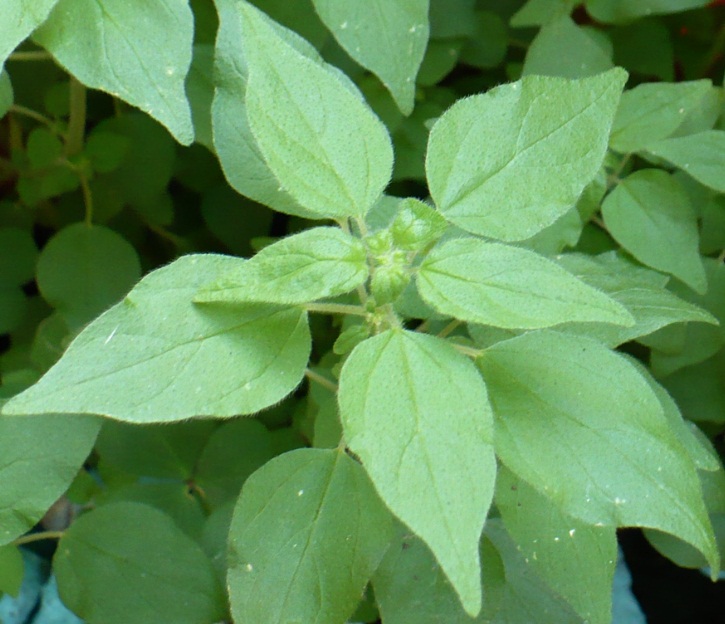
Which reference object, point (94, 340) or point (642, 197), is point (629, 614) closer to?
point (642, 197)

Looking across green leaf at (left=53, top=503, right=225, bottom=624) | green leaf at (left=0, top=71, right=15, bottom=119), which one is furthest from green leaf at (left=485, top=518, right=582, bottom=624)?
green leaf at (left=0, top=71, right=15, bottom=119)

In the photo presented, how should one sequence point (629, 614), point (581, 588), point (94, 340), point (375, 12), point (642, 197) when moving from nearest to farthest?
1. point (94, 340)
2. point (581, 588)
3. point (375, 12)
4. point (642, 197)
5. point (629, 614)

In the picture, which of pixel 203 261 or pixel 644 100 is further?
pixel 644 100

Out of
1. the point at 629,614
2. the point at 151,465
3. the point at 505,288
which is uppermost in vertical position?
the point at 505,288

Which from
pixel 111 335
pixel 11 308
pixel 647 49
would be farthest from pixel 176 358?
pixel 647 49

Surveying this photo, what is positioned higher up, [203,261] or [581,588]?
[203,261]

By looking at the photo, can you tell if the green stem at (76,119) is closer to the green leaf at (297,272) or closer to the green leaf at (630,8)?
the green leaf at (297,272)

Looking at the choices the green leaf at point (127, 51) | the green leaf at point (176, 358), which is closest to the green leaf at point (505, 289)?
the green leaf at point (176, 358)

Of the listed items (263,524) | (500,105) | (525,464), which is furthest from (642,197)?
(263,524)
